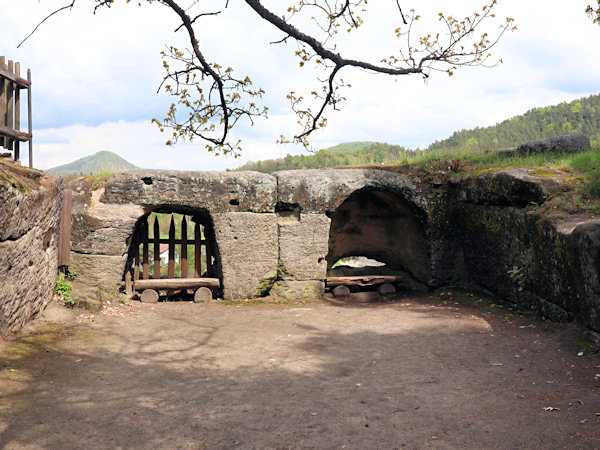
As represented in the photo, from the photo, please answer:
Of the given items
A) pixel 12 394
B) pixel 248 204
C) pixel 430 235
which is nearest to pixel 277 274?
pixel 248 204

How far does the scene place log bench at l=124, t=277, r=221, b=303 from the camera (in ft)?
31.5

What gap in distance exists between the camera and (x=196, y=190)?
948 centimetres

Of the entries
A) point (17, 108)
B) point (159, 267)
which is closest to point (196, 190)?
point (159, 267)

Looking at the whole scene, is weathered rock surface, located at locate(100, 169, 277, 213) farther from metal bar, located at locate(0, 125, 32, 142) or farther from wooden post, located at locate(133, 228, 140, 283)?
metal bar, located at locate(0, 125, 32, 142)

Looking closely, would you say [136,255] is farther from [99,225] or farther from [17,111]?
[17,111]

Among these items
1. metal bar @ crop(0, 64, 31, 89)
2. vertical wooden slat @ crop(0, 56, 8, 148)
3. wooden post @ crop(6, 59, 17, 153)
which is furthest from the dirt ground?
metal bar @ crop(0, 64, 31, 89)

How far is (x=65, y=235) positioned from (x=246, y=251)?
3133 mm

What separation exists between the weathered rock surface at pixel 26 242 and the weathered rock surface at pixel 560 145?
9.01 metres

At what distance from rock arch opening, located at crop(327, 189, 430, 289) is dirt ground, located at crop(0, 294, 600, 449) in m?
3.28

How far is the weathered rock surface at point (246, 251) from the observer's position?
9547mm

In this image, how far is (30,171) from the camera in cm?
703

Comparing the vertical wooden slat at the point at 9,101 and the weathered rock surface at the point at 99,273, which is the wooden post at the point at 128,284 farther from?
the vertical wooden slat at the point at 9,101

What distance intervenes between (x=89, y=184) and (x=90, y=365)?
14.5 feet

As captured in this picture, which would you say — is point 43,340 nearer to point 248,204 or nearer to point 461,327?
point 248,204
